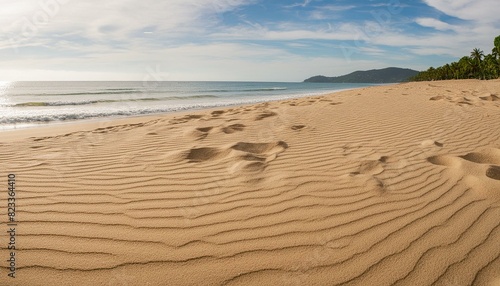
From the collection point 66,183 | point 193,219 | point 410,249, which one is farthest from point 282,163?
point 66,183

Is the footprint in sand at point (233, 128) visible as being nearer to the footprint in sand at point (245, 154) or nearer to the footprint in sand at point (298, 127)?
the footprint in sand at point (298, 127)

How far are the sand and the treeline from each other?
47.9m

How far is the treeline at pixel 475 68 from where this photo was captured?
4056 cm

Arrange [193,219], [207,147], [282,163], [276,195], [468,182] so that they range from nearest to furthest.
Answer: [193,219] → [276,195] → [468,182] → [282,163] → [207,147]

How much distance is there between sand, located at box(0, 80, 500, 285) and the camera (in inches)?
68.9

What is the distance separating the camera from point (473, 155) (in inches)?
151

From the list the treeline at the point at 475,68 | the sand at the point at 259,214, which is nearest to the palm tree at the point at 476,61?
the treeline at the point at 475,68

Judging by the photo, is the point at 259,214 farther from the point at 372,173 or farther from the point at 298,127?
the point at 298,127

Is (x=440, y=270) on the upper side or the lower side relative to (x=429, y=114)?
lower

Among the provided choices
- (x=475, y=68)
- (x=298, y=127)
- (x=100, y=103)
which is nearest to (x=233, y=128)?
(x=298, y=127)

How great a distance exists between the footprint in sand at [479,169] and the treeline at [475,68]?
47.2m

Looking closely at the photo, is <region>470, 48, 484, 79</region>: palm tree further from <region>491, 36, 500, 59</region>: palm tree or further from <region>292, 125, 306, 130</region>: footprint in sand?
<region>292, 125, 306, 130</region>: footprint in sand

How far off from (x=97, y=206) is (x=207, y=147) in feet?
6.36

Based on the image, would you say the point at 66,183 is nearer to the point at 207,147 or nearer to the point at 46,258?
the point at 46,258
